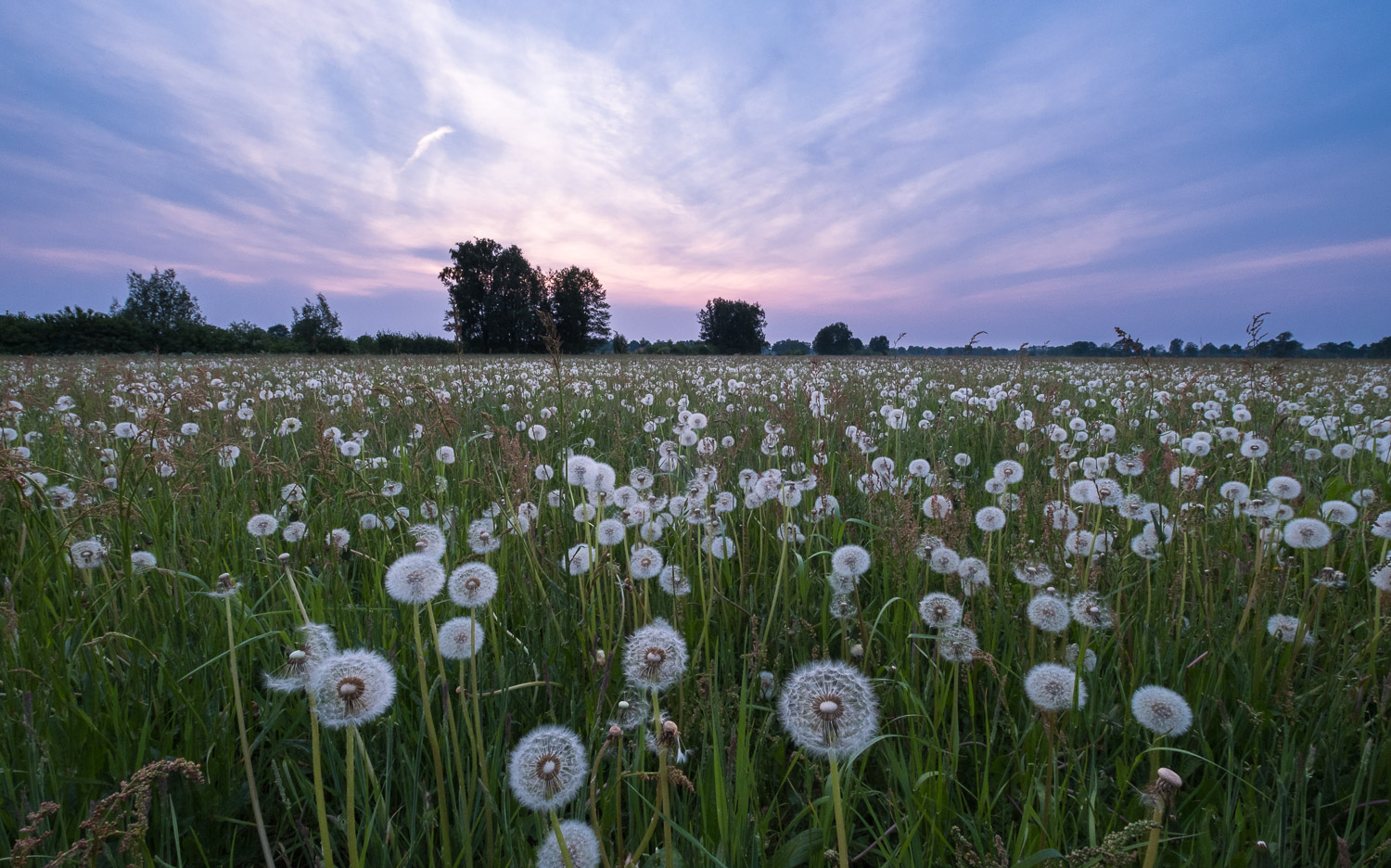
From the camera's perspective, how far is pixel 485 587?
1.59 meters

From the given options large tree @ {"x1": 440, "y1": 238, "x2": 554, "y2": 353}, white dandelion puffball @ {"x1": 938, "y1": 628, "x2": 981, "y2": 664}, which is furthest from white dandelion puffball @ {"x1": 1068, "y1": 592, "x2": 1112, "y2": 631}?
large tree @ {"x1": 440, "y1": 238, "x2": 554, "y2": 353}

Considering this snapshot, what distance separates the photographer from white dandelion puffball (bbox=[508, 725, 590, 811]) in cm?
128

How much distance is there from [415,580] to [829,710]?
3.20 ft

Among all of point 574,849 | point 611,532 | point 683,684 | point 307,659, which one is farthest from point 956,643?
point 307,659

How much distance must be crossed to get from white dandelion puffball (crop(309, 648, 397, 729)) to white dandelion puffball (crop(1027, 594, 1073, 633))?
1.74 metres

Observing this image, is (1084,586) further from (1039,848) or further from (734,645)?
(734,645)

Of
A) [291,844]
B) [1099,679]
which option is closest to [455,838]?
[291,844]

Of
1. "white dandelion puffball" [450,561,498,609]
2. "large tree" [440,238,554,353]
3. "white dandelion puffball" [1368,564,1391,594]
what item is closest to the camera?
"white dandelion puffball" [450,561,498,609]

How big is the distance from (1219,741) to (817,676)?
1445mm

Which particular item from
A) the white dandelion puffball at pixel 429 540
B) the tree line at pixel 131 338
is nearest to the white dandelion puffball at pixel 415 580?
the white dandelion puffball at pixel 429 540

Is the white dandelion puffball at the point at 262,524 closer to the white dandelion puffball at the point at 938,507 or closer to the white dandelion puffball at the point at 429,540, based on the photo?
the white dandelion puffball at the point at 429,540

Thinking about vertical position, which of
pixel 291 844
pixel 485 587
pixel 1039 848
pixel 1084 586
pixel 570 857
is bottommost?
pixel 291 844

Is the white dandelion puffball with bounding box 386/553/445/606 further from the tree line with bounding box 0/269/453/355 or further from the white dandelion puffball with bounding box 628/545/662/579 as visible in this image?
the tree line with bounding box 0/269/453/355

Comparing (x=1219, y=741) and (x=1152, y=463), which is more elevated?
(x=1152, y=463)
